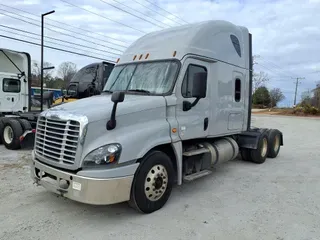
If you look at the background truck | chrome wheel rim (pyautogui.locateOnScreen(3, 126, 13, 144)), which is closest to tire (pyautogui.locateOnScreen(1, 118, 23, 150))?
chrome wheel rim (pyautogui.locateOnScreen(3, 126, 13, 144))

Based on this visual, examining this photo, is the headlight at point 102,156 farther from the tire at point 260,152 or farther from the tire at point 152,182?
the tire at point 260,152

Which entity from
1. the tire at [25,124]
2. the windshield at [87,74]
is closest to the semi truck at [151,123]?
the tire at [25,124]

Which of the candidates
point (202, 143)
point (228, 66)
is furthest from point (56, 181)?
point (228, 66)

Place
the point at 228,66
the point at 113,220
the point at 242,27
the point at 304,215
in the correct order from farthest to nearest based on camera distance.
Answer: the point at 242,27
the point at 228,66
the point at 304,215
the point at 113,220

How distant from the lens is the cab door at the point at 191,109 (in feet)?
15.8

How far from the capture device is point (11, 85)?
35.3 ft

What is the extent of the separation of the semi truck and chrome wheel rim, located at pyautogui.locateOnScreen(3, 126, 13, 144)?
209 inches

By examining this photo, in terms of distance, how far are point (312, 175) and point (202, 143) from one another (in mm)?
3056

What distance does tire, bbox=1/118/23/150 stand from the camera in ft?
28.8

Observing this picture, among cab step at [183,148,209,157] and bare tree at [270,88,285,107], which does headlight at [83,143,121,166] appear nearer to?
cab step at [183,148,209,157]

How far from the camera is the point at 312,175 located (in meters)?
6.82

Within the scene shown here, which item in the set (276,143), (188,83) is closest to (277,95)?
(276,143)

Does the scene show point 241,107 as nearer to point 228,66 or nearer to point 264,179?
point 228,66

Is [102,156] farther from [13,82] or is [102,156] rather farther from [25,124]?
[13,82]
